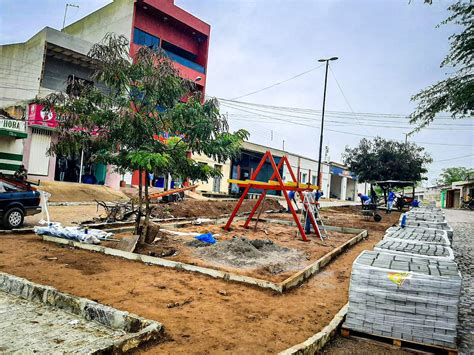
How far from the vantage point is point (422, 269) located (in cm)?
367

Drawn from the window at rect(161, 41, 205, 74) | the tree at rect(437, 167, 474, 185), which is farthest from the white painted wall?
the tree at rect(437, 167, 474, 185)

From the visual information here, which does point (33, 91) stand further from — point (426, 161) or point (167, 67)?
point (426, 161)

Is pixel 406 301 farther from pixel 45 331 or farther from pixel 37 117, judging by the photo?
pixel 37 117

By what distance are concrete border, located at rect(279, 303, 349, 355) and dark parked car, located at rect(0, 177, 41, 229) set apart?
368 inches

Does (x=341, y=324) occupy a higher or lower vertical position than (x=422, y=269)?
lower

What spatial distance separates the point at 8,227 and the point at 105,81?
5564 mm

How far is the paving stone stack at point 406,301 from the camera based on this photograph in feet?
11.0

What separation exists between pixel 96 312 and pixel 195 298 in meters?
1.32

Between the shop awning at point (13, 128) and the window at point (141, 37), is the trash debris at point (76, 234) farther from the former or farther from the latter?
the window at point (141, 37)

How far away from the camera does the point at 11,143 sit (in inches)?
690

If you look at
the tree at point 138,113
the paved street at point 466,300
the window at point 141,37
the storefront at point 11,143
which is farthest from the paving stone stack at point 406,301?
the window at point 141,37

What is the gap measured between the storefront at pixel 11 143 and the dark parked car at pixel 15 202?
8.21 meters

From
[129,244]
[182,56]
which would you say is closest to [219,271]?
[129,244]

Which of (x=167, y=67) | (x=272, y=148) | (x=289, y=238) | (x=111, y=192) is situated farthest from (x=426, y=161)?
(x=167, y=67)
